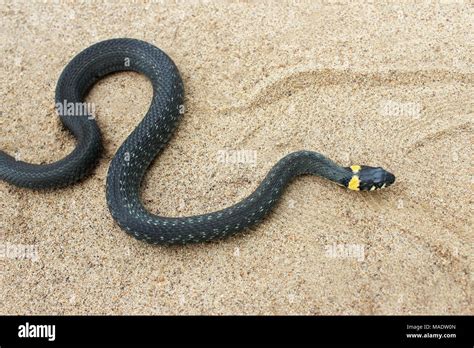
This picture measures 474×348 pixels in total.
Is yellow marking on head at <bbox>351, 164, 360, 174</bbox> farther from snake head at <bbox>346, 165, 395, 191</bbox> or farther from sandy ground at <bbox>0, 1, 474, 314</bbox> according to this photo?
sandy ground at <bbox>0, 1, 474, 314</bbox>

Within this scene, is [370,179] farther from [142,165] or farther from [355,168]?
Answer: [142,165]

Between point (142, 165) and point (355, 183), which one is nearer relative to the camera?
point (355, 183)

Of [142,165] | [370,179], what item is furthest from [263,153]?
[142,165]

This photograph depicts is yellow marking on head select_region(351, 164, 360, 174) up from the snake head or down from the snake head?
up

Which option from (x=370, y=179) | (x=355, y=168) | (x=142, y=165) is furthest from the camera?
(x=142, y=165)

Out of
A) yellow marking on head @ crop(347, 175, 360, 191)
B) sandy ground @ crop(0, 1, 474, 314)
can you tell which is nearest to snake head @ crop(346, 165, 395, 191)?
yellow marking on head @ crop(347, 175, 360, 191)
